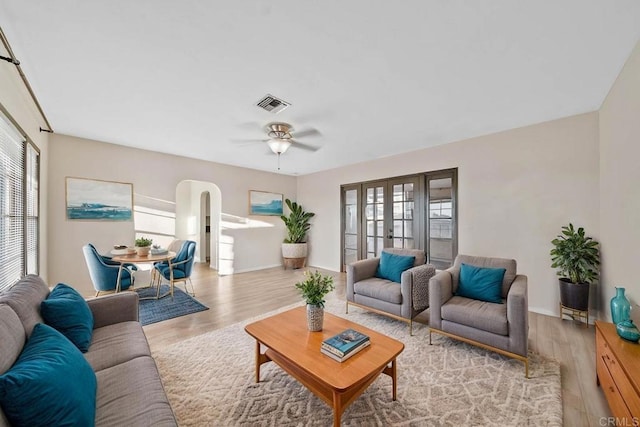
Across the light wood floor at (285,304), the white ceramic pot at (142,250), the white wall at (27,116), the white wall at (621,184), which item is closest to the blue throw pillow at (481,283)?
the light wood floor at (285,304)

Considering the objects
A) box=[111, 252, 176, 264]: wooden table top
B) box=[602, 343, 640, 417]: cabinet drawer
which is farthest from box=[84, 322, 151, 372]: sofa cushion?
box=[602, 343, 640, 417]: cabinet drawer

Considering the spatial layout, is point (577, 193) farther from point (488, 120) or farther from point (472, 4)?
point (472, 4)

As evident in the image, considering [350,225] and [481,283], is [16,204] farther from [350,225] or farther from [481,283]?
[350,225]

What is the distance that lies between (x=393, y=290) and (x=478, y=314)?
886 millimetres

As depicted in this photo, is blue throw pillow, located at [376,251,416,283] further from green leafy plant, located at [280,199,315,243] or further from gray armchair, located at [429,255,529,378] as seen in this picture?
green leafy plant, located at [280,199,315,243]

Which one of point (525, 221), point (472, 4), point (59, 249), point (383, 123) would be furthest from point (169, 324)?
point (525, 221)

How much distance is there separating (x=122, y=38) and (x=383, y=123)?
9.15 ft

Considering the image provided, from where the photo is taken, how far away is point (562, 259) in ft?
9.75

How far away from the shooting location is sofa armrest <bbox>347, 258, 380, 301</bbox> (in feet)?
11.0

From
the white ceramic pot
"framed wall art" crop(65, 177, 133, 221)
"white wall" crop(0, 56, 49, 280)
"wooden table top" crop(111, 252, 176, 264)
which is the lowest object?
"wooden table top" crop(111, 252, 176, 264)

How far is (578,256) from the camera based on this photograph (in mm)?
2877

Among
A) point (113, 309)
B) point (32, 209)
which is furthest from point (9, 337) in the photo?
point (32, 209)

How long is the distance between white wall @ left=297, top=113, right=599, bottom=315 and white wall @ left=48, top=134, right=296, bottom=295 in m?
4.17

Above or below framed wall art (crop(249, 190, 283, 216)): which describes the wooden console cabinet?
below
